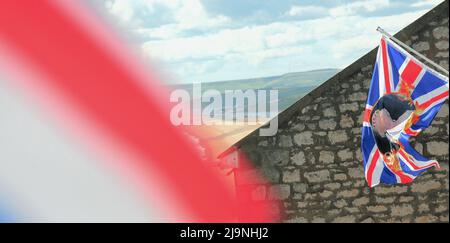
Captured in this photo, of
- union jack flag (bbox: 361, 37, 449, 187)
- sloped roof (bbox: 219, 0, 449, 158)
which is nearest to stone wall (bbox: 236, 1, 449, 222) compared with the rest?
sloped roof (bbox: 219, 0, 449, 158)

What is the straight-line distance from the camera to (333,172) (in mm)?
10219

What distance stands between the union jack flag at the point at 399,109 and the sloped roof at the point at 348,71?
1.30 metres

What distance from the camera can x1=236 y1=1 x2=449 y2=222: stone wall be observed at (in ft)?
33.3

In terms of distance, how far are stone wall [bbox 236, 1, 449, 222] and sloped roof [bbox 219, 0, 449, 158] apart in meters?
0.03

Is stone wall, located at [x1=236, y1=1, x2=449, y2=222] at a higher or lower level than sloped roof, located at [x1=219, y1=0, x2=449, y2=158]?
lower

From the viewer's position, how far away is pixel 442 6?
32.7 ft

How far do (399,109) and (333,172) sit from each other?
186 centimetres

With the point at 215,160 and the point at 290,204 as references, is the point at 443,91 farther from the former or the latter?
the point at 215,160

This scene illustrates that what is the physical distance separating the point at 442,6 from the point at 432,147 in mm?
1857

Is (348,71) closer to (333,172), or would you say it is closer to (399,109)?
(333,172)

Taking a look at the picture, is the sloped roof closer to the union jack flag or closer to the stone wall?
the stone wall

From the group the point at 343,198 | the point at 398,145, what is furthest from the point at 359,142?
the point at 398,145

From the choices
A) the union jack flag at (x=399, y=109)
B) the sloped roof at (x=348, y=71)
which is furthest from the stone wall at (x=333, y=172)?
the union jack flag at (x=399, y=109)

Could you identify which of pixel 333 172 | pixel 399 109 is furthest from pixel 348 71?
pixel 399 109
